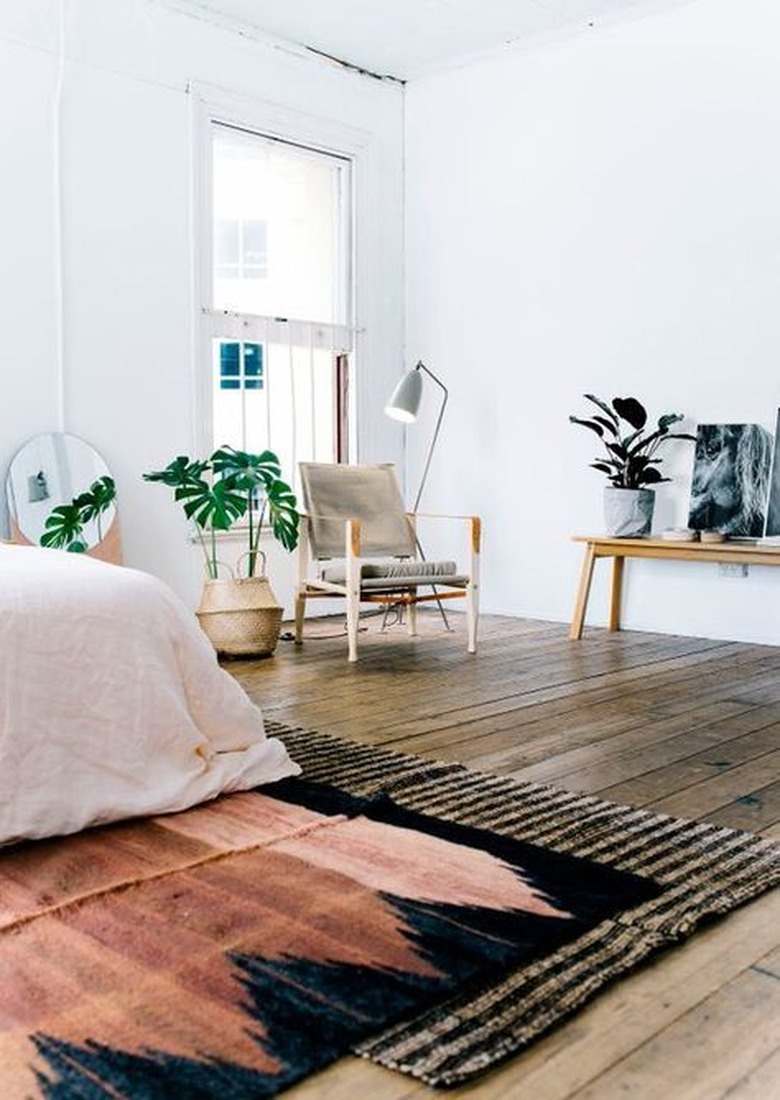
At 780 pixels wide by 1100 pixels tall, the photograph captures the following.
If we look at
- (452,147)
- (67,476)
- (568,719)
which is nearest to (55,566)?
(568,719)

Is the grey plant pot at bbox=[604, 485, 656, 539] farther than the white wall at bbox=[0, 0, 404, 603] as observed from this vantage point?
Yes

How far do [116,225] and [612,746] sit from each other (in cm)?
327

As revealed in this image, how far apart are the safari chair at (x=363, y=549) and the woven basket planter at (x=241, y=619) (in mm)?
303

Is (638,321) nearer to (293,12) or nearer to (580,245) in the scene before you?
(580,245)

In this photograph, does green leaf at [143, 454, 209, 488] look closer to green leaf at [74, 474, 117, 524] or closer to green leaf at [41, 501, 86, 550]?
green leaf at [74, 474, 117, 524]

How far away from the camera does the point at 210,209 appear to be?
206 inches

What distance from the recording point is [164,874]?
2.02 metres

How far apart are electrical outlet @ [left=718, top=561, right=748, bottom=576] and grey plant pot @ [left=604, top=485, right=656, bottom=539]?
1.29 ft

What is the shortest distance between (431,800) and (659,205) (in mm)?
3691

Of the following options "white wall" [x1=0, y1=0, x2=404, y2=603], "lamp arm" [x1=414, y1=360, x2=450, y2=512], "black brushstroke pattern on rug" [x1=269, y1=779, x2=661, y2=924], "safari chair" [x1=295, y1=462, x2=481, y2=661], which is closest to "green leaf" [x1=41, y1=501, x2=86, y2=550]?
"white wall" [x1=0, y1=0, x2=404, y2=603]

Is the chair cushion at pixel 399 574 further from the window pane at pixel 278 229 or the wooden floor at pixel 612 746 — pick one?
the window pane at pixel 278 229

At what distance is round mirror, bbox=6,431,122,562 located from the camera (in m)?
4.48

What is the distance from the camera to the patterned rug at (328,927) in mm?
1415

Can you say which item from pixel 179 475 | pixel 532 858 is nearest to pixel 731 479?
pixel 179 475
